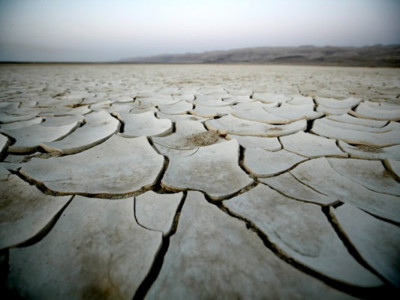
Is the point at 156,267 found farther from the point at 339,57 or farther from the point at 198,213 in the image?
the point at 339,57

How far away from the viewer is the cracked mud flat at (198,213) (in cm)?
44

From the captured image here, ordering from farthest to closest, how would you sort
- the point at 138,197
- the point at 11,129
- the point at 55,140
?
the point at 11,129 → the point at 55,140 → the point at 138,197

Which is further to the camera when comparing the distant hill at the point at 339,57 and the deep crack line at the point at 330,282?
the distant hill at the point at 339,57

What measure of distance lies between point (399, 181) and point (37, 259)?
1.22m

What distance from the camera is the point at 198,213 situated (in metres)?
0.63

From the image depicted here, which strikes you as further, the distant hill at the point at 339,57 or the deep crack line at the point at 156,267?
the distant hill at the point at 339,57

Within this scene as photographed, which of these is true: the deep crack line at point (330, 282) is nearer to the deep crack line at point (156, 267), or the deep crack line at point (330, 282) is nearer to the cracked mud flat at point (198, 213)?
the cracked mud flat at point (198, 213)

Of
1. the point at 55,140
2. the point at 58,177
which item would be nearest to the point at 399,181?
the point at 58,177

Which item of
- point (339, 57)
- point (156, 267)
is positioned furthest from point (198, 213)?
point (339, 57)

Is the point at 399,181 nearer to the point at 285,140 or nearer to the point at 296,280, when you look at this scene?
the point at 285,140

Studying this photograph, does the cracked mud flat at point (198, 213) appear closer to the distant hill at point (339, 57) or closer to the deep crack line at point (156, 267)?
the deep crack line at point (156, 267)

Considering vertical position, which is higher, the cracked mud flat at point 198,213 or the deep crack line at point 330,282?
the cracked mud flat at point 198,213

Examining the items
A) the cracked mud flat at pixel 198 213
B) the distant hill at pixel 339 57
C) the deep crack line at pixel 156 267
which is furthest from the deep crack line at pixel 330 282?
the distant hill at pixel 339 57

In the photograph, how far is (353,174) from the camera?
2.70 ft
